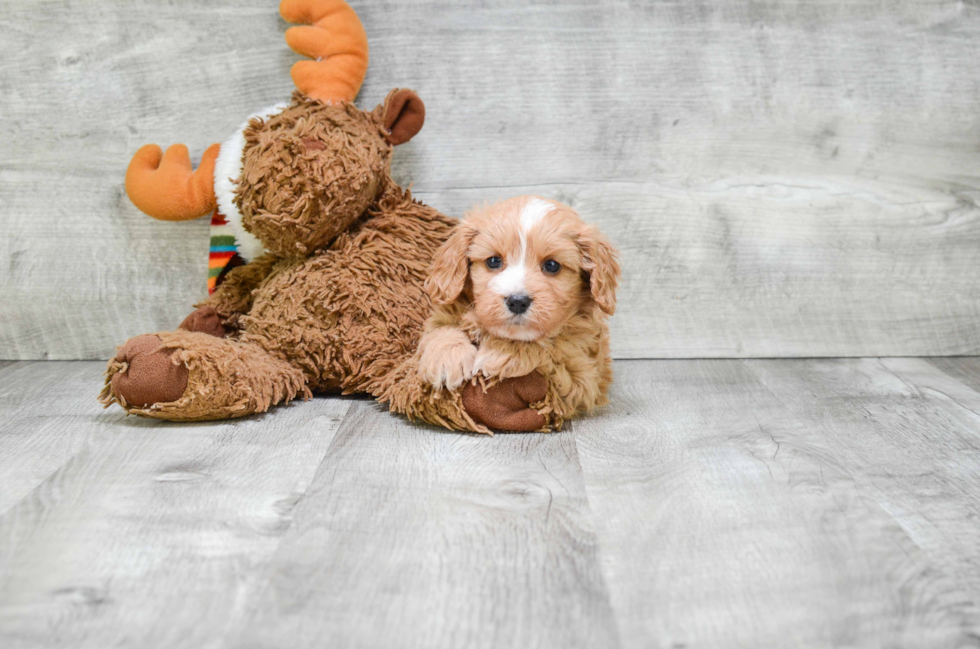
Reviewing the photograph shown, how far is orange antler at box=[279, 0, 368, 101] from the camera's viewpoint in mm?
1497

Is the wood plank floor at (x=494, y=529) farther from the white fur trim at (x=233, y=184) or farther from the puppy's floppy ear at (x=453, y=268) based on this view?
the white fur trim at (x=233, y=184)

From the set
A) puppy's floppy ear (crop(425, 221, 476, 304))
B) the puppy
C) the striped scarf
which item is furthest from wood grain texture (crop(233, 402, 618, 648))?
the striped scarf

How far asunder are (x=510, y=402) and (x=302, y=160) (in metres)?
0.54

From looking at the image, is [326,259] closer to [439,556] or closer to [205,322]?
[205,322]

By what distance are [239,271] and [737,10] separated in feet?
3.79

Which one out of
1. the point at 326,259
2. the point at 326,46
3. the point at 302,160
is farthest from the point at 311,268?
the point at 326,46

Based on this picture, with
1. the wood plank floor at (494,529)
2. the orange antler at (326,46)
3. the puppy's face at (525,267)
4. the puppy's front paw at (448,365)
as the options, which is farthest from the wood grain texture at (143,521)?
the orange antler at (326,46)

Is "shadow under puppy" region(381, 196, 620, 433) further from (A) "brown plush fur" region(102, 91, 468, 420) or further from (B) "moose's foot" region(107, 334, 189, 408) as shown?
(B) "moose's foot" region(107, 334, 189, 408)

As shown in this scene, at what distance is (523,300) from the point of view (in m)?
1.17

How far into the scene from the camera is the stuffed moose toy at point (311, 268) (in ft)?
4.15

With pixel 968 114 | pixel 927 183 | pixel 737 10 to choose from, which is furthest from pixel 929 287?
pixel 737 10

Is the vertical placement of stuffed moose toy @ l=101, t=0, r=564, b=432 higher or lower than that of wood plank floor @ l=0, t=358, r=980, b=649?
higher

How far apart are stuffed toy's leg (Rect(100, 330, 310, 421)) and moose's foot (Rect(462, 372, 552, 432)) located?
359mm

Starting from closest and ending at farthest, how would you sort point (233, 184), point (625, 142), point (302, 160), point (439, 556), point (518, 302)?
point (439, 556)
point (518, 302)
point (302, 160)
point (233, 184)
point (625, 142)
